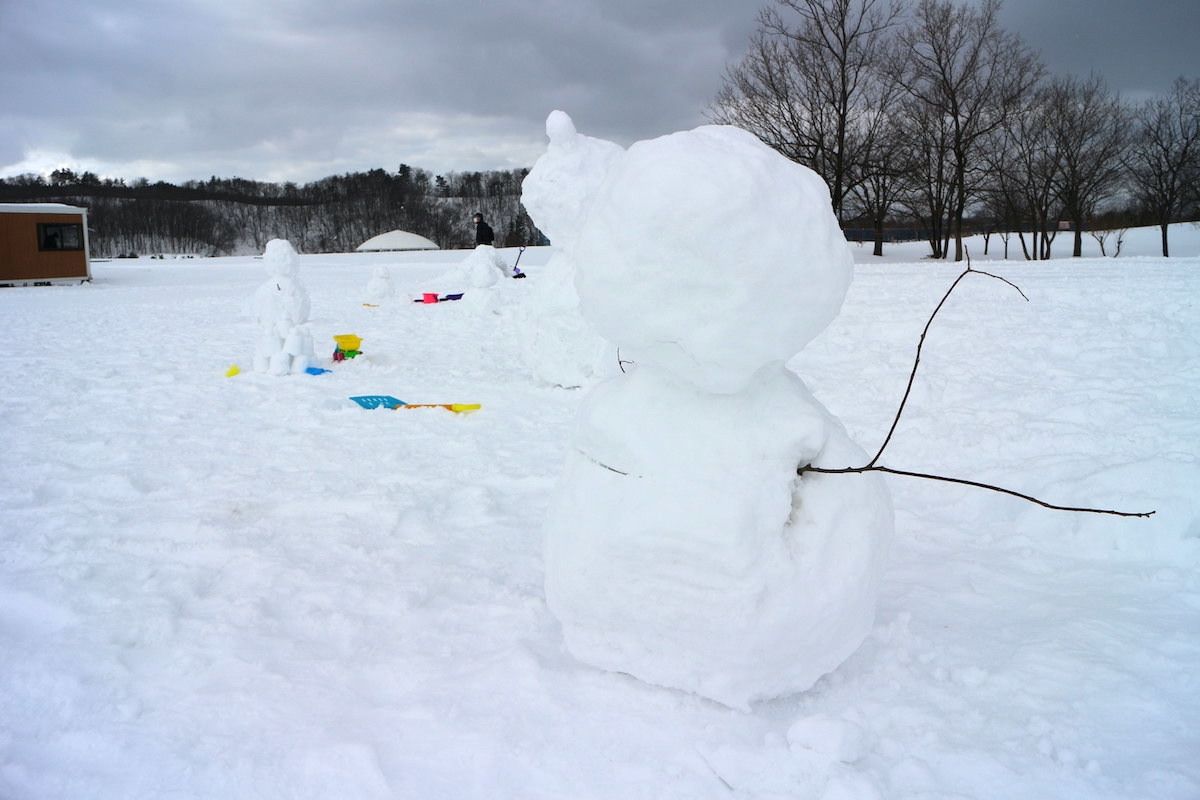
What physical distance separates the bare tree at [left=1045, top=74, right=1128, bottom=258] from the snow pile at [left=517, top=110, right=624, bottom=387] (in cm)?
2547

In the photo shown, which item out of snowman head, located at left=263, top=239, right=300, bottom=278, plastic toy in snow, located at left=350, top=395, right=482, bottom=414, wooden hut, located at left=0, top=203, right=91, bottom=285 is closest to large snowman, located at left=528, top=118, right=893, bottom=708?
plastic toy in snow, located at left=350, top=395, right=482, bottom=414

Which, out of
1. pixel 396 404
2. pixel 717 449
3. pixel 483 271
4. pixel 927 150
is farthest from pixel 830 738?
pixel 927 150

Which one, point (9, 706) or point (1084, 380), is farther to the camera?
point (1084, 380)

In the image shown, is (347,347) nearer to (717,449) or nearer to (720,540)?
(717,449)

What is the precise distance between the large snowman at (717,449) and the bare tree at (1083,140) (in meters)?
29.0

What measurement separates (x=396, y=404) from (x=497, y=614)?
3791 millimetres

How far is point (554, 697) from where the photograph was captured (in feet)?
8.16

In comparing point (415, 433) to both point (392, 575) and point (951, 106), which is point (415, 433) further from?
point (951, 106)

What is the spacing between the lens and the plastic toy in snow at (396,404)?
6.40m

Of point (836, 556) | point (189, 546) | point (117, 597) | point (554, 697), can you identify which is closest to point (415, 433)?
point (189, 546)

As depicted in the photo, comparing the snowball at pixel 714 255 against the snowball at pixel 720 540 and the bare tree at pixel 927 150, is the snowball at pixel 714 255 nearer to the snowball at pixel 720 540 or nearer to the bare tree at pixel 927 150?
the snowball at pixel 720 540

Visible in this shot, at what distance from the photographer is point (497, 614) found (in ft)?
9.99

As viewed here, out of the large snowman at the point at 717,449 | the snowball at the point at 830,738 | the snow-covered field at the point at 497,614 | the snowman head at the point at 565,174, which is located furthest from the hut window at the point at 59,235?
the snowball at the point at 830,738

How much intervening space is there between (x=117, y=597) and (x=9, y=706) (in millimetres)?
734
